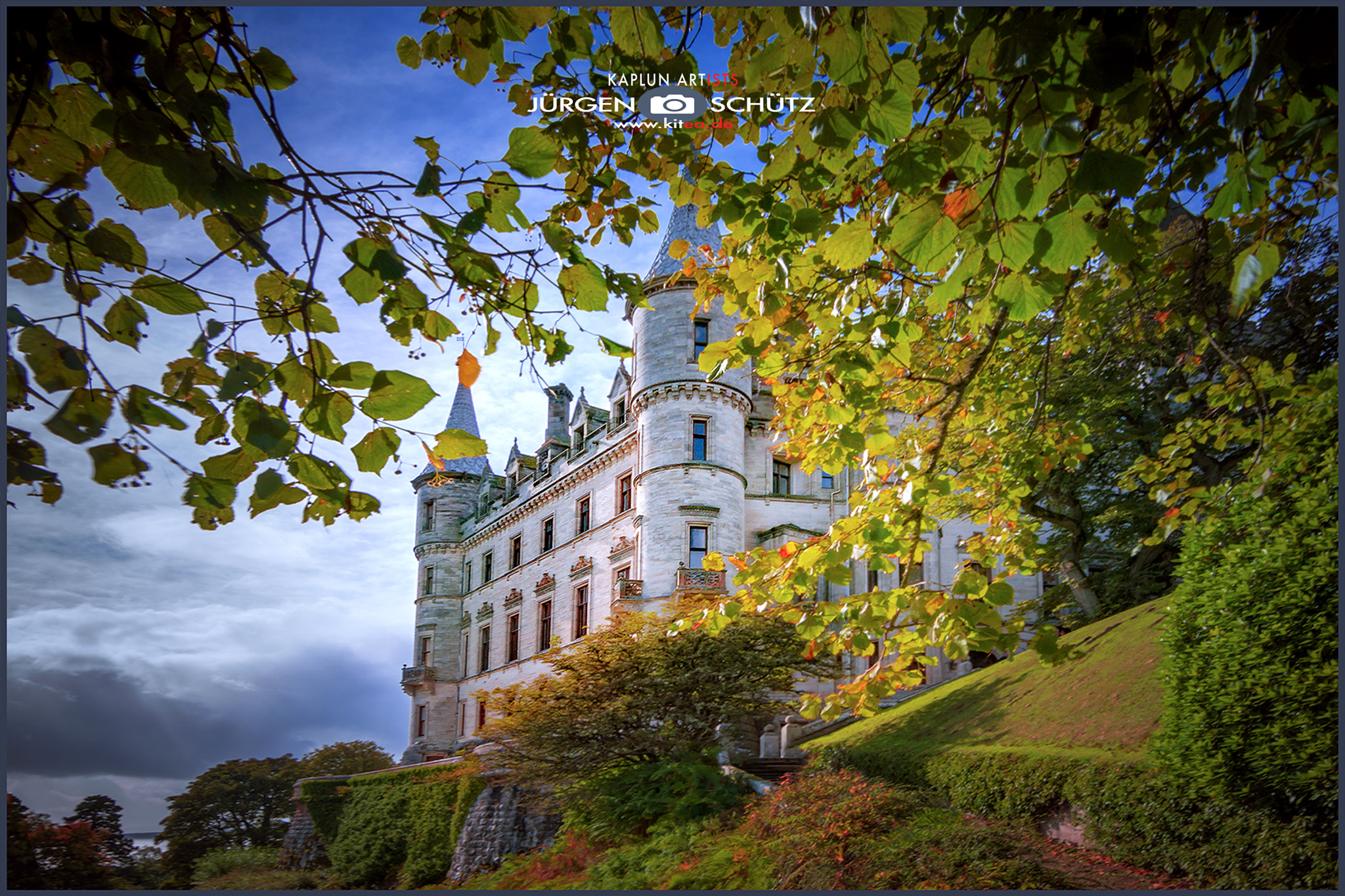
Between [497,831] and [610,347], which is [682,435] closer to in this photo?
[497,831]

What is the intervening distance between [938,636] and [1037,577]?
2117cm

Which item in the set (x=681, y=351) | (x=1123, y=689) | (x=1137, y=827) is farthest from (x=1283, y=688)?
(x=681, y=351)

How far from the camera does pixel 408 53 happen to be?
3.70m

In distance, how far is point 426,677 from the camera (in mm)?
31672

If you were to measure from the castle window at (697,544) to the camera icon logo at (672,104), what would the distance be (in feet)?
56.7

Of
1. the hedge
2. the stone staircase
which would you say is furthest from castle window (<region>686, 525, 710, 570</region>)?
the hedge

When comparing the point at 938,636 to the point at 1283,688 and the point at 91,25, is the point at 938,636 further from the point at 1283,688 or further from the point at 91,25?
the point at 1283,688

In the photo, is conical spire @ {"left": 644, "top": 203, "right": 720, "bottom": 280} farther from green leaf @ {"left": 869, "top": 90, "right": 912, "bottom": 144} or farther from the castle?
green leaf @ {"left": 869, "top": 90, "right": 912, "bottom": 144}

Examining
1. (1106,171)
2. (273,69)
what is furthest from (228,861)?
(1106,171)

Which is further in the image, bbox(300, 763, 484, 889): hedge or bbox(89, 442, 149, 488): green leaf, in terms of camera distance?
bbox(300, 763, 484, 889): hedge

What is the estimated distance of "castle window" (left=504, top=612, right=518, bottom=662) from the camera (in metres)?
28.0

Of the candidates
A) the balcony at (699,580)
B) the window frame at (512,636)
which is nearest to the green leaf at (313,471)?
the balcony at (699,580)

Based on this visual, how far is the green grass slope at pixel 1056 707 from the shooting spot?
805 cm

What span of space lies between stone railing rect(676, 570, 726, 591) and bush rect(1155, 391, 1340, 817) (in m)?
12.5
